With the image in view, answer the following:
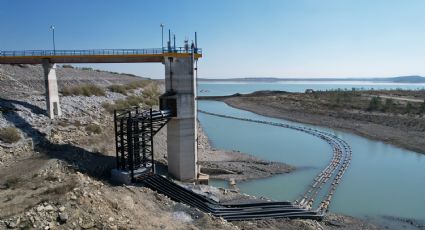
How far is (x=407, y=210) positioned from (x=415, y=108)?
49.4 meters

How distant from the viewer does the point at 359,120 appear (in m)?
59.3

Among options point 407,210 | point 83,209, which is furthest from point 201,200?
point 407,210

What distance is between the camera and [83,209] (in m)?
14.2

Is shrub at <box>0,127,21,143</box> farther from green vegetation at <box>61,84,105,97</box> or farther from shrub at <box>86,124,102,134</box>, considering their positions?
green vegetation at <box>61,84,105,97</box>

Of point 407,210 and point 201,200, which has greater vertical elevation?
point 201,200

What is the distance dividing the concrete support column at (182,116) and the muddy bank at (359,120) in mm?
27464

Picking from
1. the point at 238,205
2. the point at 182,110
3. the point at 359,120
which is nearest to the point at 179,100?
the point at 182,110

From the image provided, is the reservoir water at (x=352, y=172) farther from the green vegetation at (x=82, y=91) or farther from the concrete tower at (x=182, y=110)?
the green vegetation at (x=82, y=91)

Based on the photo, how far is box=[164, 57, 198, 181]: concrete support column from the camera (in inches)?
990

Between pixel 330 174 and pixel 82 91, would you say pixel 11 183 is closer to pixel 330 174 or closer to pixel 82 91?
pixel 330 174

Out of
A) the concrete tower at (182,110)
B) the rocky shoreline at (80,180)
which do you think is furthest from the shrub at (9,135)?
the concrete tower at (182,110)

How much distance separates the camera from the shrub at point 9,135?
2257 centimetres

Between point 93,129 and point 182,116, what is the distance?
355 inches

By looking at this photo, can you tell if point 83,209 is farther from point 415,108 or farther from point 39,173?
point 415,108
